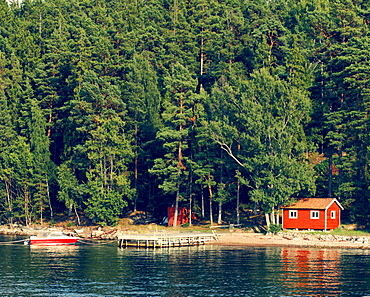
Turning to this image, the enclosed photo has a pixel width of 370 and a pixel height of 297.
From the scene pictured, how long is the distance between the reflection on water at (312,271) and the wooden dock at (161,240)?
39.9 ft

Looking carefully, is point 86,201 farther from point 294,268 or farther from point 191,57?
point 294,268

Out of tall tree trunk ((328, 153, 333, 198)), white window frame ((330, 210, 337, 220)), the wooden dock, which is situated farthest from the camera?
tall tree trunk ((328, 153, 333, 198))

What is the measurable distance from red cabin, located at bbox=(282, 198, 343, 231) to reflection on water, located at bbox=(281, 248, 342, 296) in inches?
325

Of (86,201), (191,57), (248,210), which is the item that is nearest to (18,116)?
(86,201)

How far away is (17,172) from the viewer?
103 m

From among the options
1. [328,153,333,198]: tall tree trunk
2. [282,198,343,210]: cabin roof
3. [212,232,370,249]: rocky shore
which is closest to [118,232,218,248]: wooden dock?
[212,232,370,249]: rocky shore

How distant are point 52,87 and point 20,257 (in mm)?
47566

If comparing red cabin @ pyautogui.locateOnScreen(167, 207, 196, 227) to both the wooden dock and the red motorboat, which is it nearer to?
the wooden dock

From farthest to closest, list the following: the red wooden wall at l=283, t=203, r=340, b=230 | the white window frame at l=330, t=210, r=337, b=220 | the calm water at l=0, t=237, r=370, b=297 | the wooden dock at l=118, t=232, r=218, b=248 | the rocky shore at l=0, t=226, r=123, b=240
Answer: the rocky shore at l=0, t=226, r=123, b=240 → the white window frame at l=330, t=210, r=337, b=220 → the red wooden wall at l=283, t=203, r=340, b=230 → the wooden dock at l=118, t=232, r=218, b=248 → the calm water at l=0, t=237, r=370, b=297

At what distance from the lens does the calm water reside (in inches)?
→ 1999

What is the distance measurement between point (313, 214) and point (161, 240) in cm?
2052

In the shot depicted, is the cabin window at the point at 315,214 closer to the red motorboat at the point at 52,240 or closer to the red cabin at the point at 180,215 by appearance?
the red cabin at the point at 180,215

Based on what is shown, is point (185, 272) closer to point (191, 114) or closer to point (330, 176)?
point (330, 176)

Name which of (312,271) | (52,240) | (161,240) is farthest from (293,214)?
(52,240)
